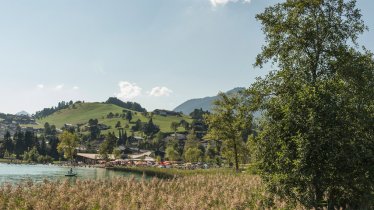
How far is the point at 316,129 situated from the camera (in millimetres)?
23109

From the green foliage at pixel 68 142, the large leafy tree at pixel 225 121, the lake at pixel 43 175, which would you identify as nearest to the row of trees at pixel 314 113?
the lake at pixel 43 175

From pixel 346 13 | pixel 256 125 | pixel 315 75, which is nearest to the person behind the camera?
pixel 256 125

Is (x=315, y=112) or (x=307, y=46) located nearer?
(x=315, y=112)

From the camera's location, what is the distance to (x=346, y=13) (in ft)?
108

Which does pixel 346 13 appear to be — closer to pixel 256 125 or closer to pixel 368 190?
pixel 256 125

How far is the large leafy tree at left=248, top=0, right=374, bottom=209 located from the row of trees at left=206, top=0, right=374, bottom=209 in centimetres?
6

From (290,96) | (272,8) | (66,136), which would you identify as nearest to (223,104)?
(272,8)

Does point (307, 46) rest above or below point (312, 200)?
above

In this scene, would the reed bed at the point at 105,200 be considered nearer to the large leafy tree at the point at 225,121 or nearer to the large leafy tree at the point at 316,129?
the large leafy tree at the point at 316,129

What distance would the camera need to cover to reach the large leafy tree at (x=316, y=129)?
76.0 ft

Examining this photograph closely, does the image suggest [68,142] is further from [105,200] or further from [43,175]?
[105,200]

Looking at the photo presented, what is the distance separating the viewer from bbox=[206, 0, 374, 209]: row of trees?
23.2 m

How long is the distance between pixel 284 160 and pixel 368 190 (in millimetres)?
5551

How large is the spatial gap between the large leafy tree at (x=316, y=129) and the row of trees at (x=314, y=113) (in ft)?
0.19
